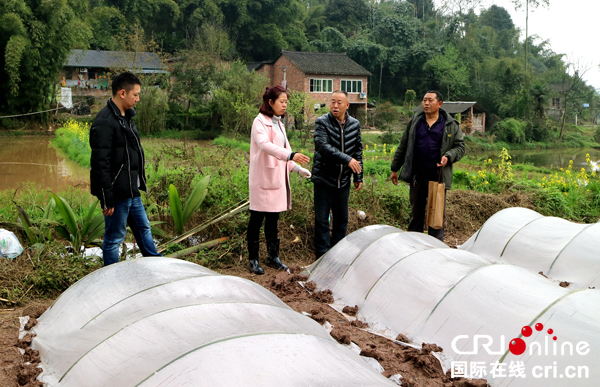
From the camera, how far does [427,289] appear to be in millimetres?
3482

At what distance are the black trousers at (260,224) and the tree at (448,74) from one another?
38.0 metres

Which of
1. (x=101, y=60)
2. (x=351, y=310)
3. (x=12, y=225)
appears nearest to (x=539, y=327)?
(x=351, y=310)

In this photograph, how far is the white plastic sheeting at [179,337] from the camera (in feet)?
6.44

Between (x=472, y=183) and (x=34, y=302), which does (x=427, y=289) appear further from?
(x=472, y=183)

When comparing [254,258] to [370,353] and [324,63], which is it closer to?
[370,353]

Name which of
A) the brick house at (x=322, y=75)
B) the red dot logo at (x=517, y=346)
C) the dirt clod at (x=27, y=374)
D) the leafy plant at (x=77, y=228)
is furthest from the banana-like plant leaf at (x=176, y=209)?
the brick house at (x=322, y=75)

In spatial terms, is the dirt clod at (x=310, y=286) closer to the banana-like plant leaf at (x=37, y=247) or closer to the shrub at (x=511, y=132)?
the banana-like plant leaf at (x=37, y=247)

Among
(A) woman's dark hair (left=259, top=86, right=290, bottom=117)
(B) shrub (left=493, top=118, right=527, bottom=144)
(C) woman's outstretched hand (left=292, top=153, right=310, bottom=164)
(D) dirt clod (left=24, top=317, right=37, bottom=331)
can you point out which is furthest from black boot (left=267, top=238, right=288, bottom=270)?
(B) shrub (left=493, top=118, right=527, bottom=144)

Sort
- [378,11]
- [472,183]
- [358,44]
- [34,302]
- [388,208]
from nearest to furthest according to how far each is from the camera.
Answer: [34,302]
[388,208]
[472,183]
[358,44]
[378,11]

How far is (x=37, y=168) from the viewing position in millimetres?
13625

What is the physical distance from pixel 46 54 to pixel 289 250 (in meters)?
21.5

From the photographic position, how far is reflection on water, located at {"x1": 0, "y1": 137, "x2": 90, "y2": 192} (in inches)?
449

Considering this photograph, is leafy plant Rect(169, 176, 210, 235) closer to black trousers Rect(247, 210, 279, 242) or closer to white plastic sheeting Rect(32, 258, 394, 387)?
black trousers Rect(247, 210, 279, 242)

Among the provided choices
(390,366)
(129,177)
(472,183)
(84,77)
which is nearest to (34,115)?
(84,77)
